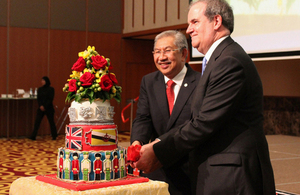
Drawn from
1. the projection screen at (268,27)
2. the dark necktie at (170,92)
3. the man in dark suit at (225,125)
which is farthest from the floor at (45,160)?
the man in dark suit at (225,125)

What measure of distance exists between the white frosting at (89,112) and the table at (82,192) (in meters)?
0.40

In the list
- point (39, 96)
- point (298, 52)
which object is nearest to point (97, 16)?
point (39, 96)

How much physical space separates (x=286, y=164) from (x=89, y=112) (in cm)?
392

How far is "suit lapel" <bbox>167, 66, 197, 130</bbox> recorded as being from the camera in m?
2.68

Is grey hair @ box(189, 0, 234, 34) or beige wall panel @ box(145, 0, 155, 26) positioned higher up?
beige wall panel @ box(145, 0, 155, 26)

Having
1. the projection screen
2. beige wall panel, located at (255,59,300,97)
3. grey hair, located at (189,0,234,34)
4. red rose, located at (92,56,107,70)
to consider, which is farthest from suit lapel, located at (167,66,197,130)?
beige wall panel, located at (255,59,300,97)

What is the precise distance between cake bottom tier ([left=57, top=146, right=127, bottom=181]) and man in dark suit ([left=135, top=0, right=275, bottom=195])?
0.47m

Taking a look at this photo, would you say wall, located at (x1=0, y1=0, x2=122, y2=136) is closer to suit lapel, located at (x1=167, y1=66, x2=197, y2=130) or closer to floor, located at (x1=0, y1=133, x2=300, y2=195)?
floor, located at (x1=0, y1=133, x2=300, y2=195)

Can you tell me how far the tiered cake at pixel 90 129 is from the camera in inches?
89.0

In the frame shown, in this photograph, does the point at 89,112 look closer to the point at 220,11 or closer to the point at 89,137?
the point at 89,137

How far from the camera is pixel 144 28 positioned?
1172 cm

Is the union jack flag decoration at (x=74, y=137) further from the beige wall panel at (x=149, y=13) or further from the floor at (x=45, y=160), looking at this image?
the beige wall panel at (x=149, y=13)

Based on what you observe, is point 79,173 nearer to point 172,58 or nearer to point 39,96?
point 172,58

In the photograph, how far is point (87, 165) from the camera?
2.25 meters
